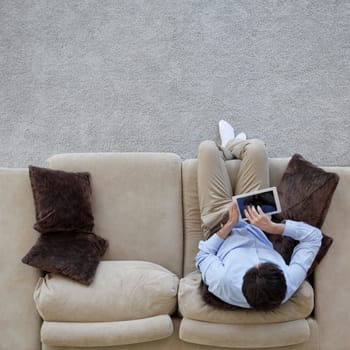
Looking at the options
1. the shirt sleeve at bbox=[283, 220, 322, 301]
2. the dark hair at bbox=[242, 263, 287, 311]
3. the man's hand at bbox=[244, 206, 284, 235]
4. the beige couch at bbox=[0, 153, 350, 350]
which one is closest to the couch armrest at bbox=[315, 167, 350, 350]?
the beige couch at bbox=[0, 153, 350, 350]

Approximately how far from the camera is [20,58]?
3.14m

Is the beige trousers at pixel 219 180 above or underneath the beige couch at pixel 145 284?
above

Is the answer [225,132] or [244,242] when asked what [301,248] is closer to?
[244,242]

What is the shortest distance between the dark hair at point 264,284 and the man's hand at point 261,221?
0.97 ft

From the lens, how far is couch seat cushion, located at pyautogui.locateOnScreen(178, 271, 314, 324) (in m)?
2.33

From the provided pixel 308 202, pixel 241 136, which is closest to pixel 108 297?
pixel 308 202

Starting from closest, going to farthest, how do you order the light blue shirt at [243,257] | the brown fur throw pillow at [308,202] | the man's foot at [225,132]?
the light blue shirt at [243,257], the brown fur throw pillow at [308,202], the man's foot at [225,132]

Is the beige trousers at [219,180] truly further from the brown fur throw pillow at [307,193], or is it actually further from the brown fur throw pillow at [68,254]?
the brown fur throw pillow at [68,254]

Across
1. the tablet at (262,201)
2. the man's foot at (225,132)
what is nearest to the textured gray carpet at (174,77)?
the man's foot at (225,132)

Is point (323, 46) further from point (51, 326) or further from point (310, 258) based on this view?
point (51, 326)

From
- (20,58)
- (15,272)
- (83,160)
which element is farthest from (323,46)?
(15,272)

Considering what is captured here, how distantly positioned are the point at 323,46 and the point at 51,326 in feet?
7.30

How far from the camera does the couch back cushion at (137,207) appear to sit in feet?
→ 8.54

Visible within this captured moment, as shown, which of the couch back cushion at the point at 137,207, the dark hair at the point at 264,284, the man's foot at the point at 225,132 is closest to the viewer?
the dark hair at the point at 264,284
